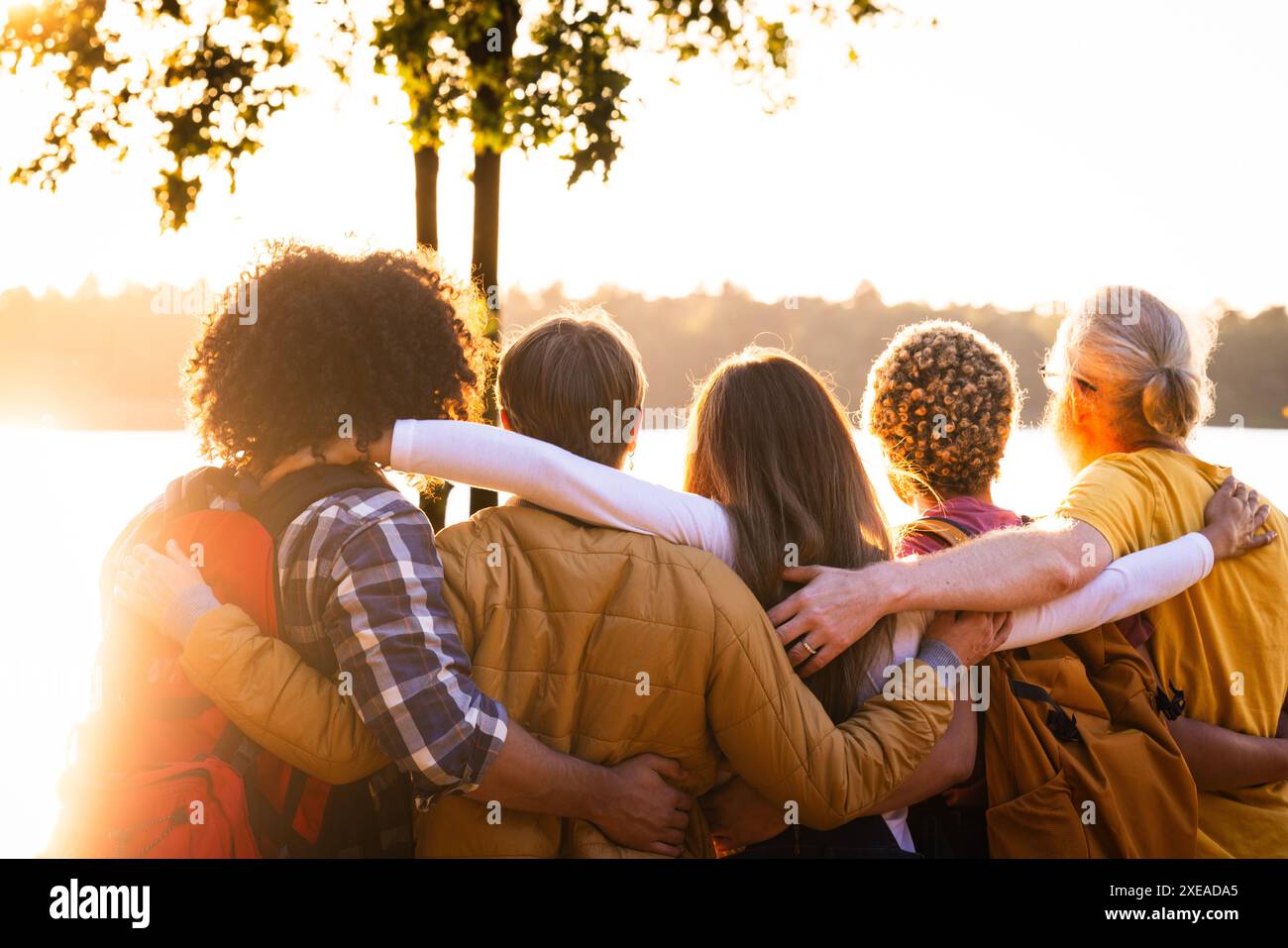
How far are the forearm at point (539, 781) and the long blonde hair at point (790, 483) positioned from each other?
19.0 inches

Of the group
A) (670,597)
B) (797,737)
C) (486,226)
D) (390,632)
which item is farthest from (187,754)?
(486,226)

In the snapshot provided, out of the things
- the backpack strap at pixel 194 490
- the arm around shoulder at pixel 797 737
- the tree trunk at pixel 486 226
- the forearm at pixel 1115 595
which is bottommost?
the arm around shoulder at pixel 797 737

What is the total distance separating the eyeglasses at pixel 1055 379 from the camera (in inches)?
103

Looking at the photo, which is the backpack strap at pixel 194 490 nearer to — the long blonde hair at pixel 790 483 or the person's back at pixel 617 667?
the person's back at pixel 617 667

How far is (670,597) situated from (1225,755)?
4.32 feet

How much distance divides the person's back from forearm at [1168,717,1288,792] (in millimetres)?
757

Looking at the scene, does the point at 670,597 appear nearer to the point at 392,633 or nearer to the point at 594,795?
the point at 594,795

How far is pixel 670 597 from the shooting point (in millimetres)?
1991

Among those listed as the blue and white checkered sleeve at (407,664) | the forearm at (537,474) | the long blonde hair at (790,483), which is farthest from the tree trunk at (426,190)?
the blue and white checkered sleeve at (407,664)

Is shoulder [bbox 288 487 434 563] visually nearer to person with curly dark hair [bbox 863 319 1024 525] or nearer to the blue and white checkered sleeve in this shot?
the blue and white checkered sleeve

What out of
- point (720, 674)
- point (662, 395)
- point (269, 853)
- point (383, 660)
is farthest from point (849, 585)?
point (662, 395)

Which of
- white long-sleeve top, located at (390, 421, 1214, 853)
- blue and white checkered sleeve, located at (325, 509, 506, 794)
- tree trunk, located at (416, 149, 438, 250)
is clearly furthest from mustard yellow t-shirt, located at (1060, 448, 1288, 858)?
tree trunk, located at (416, 149, 438, 250)

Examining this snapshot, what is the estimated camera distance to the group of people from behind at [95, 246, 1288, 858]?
194 cm
